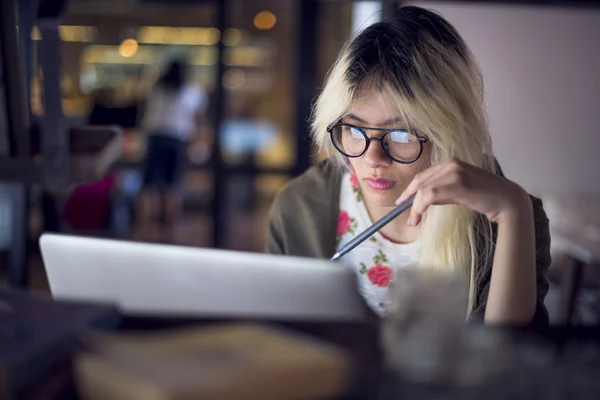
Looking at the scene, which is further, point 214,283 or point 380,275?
point 380,275

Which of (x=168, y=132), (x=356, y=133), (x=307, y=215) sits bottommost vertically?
(x=168, y=132)

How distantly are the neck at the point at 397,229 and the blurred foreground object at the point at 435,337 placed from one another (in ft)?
2.54

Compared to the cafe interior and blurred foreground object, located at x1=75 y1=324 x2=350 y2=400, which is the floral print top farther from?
blurred foreground object, located at x1=75 y1=324 x2=350 y2=400

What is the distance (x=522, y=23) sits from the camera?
3.89 m

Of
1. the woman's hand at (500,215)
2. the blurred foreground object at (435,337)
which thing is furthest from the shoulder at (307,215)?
the blurred foreground object at (435,337)

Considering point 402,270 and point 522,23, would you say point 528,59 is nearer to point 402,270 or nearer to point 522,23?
point 522,23

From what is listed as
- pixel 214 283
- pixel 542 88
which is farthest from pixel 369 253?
pixel 542 88

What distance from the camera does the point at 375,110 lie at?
1.56m

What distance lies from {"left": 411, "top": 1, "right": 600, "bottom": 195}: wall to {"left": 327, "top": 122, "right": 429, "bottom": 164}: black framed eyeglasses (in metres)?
2.38

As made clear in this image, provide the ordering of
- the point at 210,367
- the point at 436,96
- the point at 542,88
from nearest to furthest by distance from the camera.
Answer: the point at 210,367
the point at 436,96
the point at 542,88

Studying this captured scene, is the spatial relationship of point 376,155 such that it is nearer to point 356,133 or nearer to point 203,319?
point 356,133

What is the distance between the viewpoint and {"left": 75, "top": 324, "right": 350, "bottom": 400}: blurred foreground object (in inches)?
30.7

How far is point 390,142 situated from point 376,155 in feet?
0.13

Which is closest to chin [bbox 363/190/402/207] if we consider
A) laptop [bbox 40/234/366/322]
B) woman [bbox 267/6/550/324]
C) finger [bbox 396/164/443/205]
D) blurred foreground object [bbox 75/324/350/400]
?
woman [bbox 267/6/550/324]
